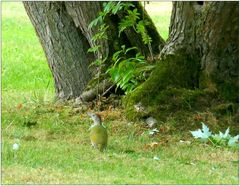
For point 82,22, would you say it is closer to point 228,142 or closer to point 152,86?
point 152,86

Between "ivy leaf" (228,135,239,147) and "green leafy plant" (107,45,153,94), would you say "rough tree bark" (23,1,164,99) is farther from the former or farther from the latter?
"ivy leaf" (228,135,239,147)

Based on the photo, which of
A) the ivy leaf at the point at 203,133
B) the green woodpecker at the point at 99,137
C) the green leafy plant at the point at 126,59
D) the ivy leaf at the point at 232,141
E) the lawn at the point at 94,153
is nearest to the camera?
the lawn at the point at 94,153

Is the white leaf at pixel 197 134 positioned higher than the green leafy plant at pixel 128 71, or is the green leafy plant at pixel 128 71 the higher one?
the green leafy plant at pixel 128 71

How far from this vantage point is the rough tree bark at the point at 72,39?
1041 cm

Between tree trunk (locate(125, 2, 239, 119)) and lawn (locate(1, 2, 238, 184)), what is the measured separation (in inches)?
15.3

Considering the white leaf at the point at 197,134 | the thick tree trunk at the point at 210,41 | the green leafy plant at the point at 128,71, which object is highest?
the thick tree trunk at the point at 210,41

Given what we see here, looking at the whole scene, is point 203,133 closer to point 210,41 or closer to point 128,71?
point 210,41

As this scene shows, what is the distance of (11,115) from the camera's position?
9.65m

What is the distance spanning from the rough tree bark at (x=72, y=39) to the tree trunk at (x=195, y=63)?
137 centimetres

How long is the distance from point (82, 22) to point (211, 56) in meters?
2.42

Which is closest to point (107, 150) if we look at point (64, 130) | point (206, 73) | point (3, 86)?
point (64, 130)

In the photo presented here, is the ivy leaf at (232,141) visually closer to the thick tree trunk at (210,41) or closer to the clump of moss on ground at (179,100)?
the clump of moss on ground at (179,100)

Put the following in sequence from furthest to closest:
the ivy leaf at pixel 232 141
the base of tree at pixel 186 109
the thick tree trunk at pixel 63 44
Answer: the thick tree trunk at pixel 63 44, the base of tree at pixel 186 109, the ivy leaf at pixel 232 141

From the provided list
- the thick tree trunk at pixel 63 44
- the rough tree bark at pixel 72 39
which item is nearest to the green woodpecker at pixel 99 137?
the rough tree bark at pixel 72 39
